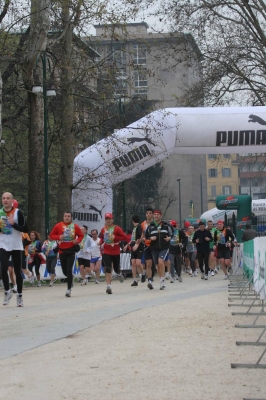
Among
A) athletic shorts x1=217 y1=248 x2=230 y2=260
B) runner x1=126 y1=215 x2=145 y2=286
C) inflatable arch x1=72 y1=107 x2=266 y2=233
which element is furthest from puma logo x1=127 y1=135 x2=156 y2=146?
athletic shorts x1=217 y1=248 x2=230 y2=260

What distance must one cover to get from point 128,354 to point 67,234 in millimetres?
9882

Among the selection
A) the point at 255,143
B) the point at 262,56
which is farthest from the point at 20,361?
the point at 262,56

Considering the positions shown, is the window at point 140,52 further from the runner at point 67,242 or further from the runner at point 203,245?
the runner at point 67,242

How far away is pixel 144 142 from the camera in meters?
25.3

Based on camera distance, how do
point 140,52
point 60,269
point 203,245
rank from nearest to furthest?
point 203,245 → point 60,269 → point 140,52

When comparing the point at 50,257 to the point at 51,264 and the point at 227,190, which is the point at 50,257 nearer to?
the point at 51,264

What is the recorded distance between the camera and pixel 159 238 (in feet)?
67.8

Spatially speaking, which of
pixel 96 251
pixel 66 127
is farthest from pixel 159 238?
pixel 66 127

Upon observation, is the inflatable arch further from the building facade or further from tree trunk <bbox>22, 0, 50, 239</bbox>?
tree trunk <bbox>22, 0, 50, 239</bbox>

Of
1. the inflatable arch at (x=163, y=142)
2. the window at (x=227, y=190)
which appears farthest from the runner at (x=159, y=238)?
the window at (x=227, y=190)

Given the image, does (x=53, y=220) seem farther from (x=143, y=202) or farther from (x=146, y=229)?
(x=146, y=229)

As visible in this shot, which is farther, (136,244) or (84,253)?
(84,253)

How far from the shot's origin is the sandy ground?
6.83m

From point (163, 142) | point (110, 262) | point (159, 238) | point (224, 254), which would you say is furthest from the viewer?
Answer: point (224, 254)
